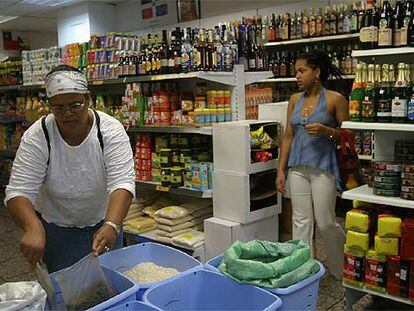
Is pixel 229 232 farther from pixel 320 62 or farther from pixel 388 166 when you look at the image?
pixel 320 62

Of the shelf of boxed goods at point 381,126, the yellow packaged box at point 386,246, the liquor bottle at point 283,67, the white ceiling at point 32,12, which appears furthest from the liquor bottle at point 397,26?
the white ceiling at point 32,12

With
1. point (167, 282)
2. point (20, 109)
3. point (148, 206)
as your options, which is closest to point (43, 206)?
point (167, 282)

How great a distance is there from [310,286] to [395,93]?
5.21ft

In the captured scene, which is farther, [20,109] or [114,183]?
[20,109]

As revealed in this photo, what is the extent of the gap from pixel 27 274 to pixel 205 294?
309 centimetres

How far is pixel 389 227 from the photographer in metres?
2.74

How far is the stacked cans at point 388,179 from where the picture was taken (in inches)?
110

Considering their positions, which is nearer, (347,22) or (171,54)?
(171,54)

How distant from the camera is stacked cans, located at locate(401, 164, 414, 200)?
2688mm

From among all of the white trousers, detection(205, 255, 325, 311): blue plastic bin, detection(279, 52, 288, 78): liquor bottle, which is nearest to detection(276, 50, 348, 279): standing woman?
the white trousers

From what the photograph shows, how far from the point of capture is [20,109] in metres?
7.15

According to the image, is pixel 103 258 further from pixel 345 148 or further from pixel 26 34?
pixel 26 34

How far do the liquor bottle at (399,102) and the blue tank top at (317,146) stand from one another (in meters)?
0.72

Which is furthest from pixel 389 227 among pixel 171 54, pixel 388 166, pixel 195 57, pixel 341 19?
pixel 341 19
